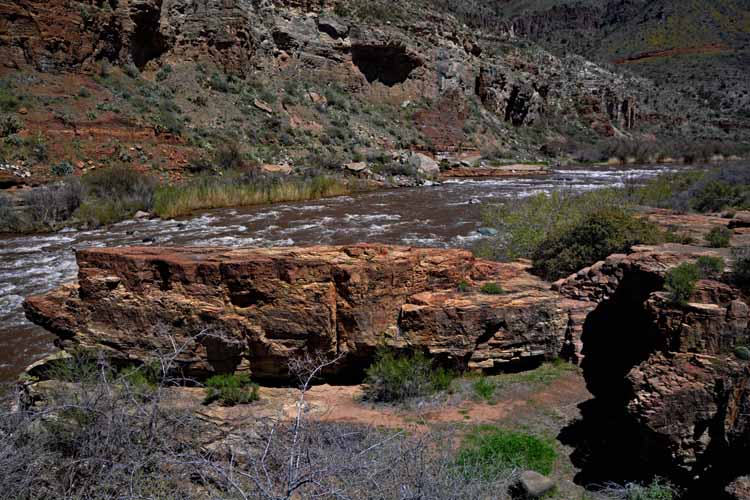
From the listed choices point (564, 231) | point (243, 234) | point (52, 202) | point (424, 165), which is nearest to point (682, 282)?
point (564, 231)

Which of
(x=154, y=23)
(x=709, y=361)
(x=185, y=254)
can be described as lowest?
(x=709, y=361)

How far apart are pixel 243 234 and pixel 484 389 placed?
1129cm

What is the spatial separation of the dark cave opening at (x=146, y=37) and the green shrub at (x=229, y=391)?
30662mm

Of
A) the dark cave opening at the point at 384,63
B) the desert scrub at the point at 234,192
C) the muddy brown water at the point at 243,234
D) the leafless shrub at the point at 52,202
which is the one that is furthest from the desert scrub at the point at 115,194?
the dark cave opening at the point at 384,63

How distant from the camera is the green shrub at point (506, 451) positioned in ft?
13.6

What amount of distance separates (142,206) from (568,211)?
1503 centimetres

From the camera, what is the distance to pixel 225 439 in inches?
165

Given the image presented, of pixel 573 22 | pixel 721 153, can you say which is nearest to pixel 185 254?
pixel 721 153

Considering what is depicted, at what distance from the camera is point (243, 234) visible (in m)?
15.4

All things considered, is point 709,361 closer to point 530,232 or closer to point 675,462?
point 675,462

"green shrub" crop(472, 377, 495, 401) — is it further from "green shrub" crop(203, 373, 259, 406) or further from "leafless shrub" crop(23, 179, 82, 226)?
"leafless shrub" crop(23, 179, 82, 226)

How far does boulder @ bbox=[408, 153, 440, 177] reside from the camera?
31600 millimetres

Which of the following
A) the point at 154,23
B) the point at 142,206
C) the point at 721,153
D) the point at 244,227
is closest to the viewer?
the point at 244,227

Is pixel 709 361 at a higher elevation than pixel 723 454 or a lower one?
higher
